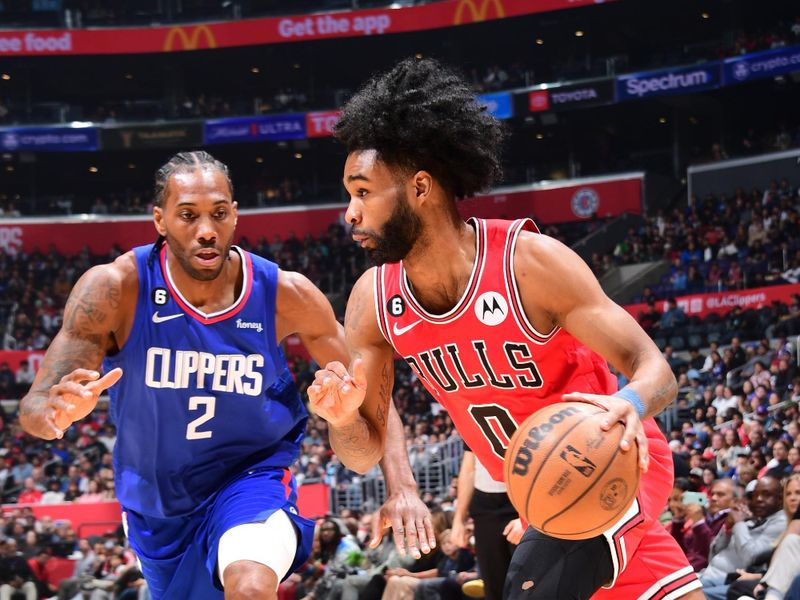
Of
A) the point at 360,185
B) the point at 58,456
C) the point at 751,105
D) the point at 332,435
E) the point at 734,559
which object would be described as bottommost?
the point at 58,456

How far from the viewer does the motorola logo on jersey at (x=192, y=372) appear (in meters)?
4.64

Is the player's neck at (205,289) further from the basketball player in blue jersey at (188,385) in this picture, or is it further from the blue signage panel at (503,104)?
the blue signage panel at (503,104)

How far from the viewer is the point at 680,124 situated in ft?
105

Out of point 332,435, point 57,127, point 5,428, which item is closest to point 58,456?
point 5,428

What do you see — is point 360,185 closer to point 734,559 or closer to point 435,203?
point 435,203

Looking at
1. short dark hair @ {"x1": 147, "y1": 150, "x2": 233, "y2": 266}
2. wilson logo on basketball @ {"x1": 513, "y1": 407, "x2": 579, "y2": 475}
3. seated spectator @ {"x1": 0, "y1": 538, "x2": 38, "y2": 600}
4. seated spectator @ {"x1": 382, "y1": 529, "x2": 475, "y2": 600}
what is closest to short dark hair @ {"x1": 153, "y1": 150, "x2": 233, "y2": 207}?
short dark hair @ {"x1": 147, "y1": 150, "x2": 233, "y2": 266}

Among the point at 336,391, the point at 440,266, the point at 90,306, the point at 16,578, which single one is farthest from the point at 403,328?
the point at 16,578

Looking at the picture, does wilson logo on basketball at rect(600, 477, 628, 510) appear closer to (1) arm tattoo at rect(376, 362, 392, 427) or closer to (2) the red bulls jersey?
(2) the red bulls jersey

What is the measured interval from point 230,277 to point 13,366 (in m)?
24.1

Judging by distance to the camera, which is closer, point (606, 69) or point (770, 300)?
point (770, 300)

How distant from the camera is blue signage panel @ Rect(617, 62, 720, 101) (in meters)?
28.2

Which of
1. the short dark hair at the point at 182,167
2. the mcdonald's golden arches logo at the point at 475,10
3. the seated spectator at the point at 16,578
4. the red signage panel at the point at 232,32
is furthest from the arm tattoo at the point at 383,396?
the red signage panel at the point at 232,32

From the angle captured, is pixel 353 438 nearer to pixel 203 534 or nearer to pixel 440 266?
pixel 440 266

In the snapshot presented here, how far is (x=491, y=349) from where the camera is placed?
12.7ft
